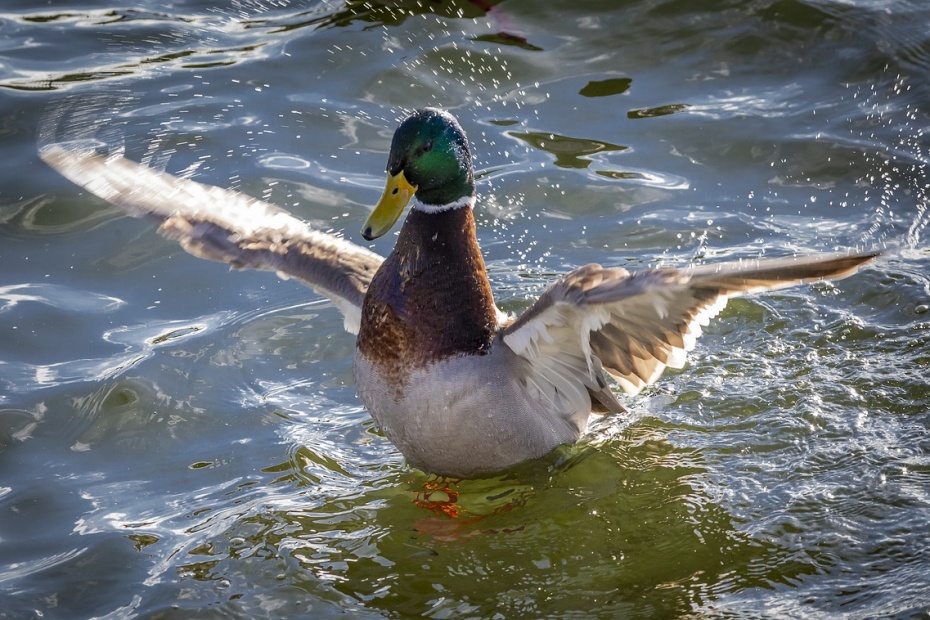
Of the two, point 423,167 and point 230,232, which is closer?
point 423,167

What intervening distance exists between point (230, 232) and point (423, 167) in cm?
137

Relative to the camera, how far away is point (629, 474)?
208 inches

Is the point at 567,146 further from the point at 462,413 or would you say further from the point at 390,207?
the point at 462,413

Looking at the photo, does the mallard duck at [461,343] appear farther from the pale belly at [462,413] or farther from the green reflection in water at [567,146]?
the green reflection in water at [567,146]

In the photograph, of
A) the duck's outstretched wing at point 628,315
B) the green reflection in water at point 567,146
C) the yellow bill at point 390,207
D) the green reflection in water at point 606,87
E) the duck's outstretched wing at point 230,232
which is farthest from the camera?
the green reflection in water at point 606,87

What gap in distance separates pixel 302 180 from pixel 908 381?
405 cm

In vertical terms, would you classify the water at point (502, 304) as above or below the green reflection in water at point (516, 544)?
above

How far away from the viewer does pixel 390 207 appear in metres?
4.77

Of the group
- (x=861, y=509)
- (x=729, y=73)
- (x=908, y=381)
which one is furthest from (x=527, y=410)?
(x=729, y=73)

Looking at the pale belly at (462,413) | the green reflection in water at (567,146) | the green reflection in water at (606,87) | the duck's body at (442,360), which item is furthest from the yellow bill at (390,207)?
the green reflection in water at (606,87)

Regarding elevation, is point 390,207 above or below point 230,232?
above

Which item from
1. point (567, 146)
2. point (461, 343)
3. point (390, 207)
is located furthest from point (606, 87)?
point (461, 343)

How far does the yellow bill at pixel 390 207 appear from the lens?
15.5ft

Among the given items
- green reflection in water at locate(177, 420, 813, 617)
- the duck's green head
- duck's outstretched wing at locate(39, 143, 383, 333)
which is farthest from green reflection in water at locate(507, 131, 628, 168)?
the duck's green head
